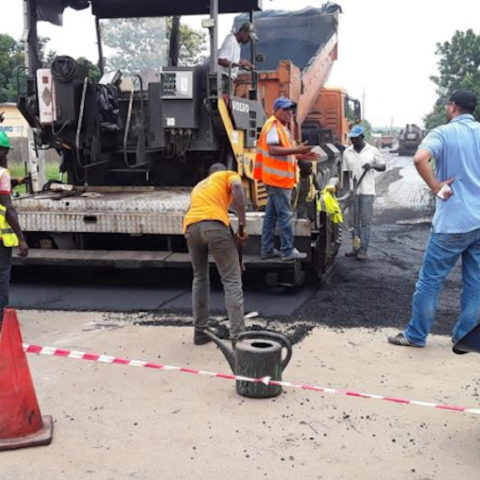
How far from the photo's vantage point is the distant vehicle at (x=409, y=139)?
122 feet

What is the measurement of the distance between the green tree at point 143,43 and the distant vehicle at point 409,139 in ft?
99.7

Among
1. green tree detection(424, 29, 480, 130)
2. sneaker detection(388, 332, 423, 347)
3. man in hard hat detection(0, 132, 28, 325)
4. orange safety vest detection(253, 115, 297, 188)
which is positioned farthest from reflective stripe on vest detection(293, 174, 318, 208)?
green tree detection(424, 29, 480, 130)

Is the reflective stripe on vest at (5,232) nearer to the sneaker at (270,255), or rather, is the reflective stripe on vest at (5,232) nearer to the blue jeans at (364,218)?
the sneaker at (270,255)

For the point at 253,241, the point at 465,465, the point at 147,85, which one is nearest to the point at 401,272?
the point at 253,241

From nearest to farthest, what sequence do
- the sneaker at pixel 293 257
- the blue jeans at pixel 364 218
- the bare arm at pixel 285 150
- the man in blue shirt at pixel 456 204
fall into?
the man in blue shirt at pixel 456 204, the bare arm at pixel 285 150, the sneaker at pixel 293 257, the blue jeans at pixel 364 218

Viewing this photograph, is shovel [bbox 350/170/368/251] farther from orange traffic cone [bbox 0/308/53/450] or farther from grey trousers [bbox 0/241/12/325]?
orange traffic cone [bbox 0/308/53/450]

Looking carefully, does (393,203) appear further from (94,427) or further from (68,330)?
(94,427)

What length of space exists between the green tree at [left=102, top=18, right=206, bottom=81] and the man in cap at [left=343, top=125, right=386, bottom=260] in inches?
92.3

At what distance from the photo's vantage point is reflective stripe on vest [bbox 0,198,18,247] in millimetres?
5164

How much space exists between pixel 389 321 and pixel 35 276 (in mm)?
4079

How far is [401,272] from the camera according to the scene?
7.88 m

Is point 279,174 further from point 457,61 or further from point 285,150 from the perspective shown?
point 457,61

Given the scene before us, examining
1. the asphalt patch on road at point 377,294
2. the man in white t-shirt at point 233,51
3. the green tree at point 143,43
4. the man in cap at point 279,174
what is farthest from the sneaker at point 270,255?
the green tree at point 143,43

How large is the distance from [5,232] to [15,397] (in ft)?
6.27
